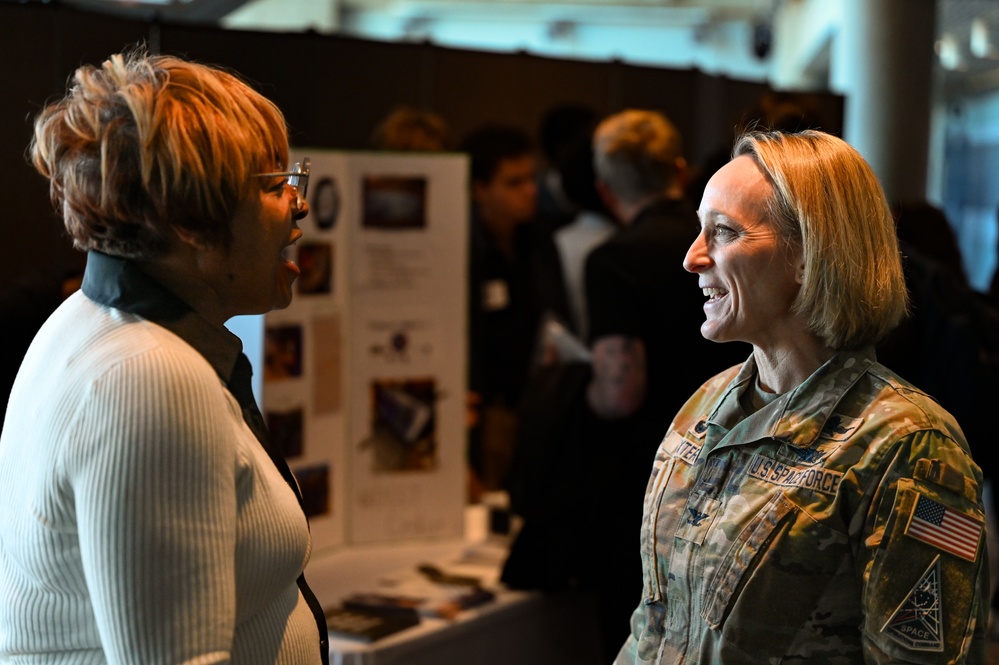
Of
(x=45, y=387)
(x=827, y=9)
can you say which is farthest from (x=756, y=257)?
(x=827, y=9)

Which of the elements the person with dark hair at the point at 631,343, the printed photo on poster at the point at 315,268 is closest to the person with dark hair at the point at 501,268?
the person with dark hair at the point at 631,343

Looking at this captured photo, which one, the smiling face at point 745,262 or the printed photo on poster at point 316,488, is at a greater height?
the smiling face at point 745,262

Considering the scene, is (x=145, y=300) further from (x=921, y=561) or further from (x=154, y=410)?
(x=921, y=561)

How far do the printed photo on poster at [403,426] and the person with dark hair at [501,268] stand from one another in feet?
2.89

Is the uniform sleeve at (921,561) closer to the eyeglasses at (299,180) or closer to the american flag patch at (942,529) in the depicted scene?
the american flag patch at (942,529)

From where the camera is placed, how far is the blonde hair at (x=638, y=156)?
10.7 ft

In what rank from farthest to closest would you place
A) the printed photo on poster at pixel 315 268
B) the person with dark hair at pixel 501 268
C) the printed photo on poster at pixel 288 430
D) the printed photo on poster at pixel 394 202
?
1. the person with dark hair at pixel 501 268
2. the printed photo on poster at pixel 394 202
3. the printed photo on poster at pixel 315 268
4. the printed photo on poster at pixel 288 430

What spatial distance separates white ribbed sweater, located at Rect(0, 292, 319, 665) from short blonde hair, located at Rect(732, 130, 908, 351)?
0.80 metres

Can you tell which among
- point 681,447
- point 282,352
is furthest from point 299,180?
point 282,352

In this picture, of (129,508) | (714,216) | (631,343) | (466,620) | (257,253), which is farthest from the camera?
(466,620)

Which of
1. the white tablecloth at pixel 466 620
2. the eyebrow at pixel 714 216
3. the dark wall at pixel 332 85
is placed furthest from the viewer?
the white tablecloth at pixel 466 620

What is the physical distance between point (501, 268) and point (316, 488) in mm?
1656

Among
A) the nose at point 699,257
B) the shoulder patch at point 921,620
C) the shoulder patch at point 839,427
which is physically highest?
the nose at point 699,257

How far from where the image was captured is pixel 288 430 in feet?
10.3
